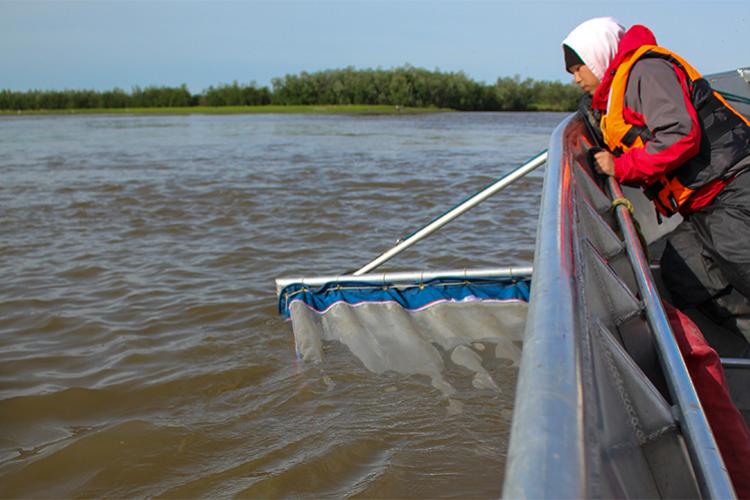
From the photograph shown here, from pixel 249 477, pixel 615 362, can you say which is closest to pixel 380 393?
pixel 249 477

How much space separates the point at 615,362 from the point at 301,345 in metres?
2.74

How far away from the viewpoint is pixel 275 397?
3457mm

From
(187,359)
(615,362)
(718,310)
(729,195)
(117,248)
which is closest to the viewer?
(615,362)

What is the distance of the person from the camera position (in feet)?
8.33

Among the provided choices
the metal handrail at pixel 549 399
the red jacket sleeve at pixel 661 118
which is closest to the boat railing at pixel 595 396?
the metal handrail at pixel 549 399

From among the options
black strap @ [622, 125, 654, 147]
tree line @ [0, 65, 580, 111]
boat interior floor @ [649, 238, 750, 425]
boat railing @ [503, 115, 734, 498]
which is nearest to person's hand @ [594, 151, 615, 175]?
black strap @ [622, 125, 654, 147]

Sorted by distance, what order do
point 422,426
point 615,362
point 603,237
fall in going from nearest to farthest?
1. point 615,362
2. point 603,237
3. point 422,426

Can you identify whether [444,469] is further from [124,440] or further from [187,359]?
[187,359]

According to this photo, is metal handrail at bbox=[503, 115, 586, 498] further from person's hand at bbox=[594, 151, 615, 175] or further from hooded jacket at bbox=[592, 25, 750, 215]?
person's hand at bbox=[594, 151, 615, 175]

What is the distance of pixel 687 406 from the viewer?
1.15 meters

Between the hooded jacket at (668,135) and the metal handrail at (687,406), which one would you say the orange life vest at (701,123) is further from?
the metal handrail at (687,406)

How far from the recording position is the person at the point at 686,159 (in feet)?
8.33

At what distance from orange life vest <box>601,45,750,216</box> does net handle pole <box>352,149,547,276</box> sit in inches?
33.2

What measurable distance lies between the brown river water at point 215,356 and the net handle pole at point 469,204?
0.75m
